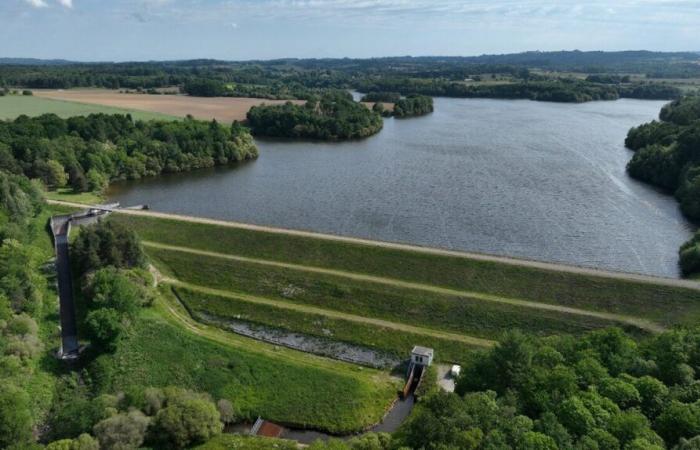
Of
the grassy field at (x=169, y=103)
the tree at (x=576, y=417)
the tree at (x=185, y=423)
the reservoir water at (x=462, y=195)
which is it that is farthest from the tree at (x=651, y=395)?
the grassy field at (x=169, y=103)

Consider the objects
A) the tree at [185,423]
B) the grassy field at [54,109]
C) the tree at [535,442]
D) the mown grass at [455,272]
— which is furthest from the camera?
the grassy field at [54,109]

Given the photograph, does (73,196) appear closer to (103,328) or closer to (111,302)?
(111,302)

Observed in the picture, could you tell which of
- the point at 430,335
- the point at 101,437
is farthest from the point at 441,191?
the point at 101,437

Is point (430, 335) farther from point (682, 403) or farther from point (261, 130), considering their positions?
point (261, 130)

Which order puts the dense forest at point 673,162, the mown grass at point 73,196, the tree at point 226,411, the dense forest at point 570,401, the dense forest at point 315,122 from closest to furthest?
the dense forest at point 570,401 < the tree at point 226,411 < the dense forest at point 673,162 < the mown grass at point 73,196 < the dense forest at point 315,122

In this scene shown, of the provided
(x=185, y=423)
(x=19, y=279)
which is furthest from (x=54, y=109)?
(x=185, y=423)

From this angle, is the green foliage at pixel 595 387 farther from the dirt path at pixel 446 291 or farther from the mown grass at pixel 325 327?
the dirt path at pixel 446 291
